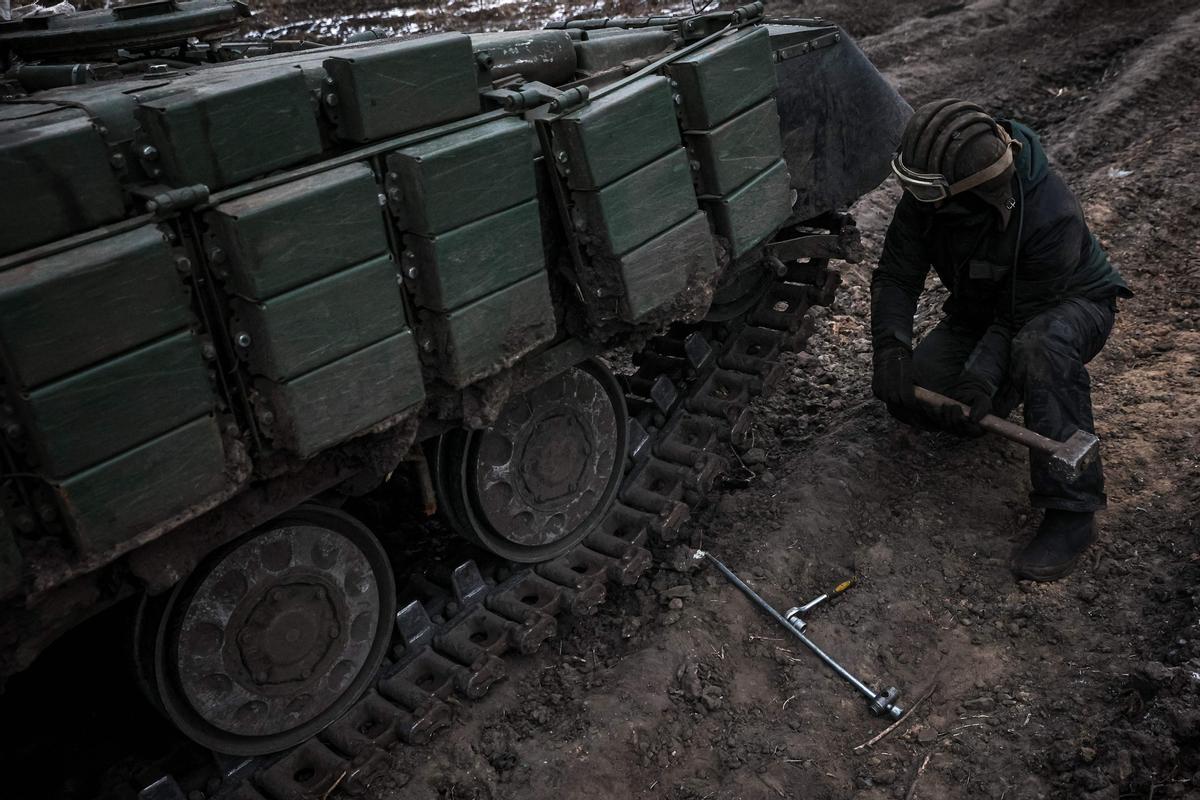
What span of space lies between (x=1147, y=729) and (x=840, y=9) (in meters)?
10.5

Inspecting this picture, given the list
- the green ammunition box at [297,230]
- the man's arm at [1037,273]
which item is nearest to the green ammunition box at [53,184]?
the green ammunition box at [297,230]

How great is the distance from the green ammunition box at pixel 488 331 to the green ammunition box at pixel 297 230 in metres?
0.39

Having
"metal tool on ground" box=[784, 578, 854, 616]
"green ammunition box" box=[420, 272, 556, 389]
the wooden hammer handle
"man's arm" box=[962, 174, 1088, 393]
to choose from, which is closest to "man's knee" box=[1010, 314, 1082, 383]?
"man's arm" box=[962, 174, 1088, 393]

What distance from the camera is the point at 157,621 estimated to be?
12.0 ft

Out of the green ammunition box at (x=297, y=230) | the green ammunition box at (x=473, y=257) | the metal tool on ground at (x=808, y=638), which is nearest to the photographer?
the green ammunition box at (x=297, y=230)

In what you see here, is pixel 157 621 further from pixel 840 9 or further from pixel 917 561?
pixel 840 9

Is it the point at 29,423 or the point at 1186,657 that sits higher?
the point at 29,423

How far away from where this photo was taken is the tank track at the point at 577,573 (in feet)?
13.1

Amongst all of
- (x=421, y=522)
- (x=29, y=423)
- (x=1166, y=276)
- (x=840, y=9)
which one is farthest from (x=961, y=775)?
(x=840, y=9)

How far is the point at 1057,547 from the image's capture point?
463 cm

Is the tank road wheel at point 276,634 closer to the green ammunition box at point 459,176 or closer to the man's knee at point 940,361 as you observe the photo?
the green ammunition box at point 459,176

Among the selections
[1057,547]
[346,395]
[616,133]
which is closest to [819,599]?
[1057,547]

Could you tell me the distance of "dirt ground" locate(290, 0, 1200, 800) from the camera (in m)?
3.89

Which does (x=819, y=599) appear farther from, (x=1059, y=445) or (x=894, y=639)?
(x=1059, y=445)
